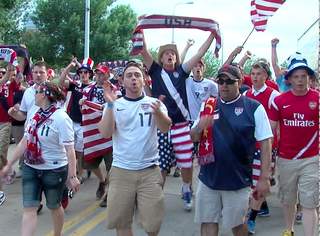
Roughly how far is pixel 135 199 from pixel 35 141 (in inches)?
48.9

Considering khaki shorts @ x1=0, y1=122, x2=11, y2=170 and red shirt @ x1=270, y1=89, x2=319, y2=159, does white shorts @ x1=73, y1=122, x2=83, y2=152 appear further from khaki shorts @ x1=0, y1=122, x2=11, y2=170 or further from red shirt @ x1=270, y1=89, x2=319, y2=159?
red shirt @ x1=270, y1=89, x2=319, y2=159

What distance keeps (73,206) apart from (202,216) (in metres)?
3.27

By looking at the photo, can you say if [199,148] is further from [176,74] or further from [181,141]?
[176,74]

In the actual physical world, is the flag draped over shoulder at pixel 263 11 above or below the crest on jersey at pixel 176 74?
above

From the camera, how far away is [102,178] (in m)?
7.86

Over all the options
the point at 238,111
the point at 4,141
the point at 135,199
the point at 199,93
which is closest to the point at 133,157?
the point at 135,199

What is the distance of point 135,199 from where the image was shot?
4.91 meters

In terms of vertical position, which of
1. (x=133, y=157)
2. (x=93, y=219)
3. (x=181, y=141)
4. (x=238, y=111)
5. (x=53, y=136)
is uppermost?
(x=238, y=111)

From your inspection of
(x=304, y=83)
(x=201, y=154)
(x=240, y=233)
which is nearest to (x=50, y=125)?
(x=201, y=154)

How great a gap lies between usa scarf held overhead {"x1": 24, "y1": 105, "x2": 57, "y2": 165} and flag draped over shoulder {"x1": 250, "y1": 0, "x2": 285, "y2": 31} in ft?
12.5

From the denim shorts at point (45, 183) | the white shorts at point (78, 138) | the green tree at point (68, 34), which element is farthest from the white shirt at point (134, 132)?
the green tree at point (68, 34)

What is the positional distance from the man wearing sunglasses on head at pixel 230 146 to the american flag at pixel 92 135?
325 cm

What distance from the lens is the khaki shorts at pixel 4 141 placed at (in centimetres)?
859

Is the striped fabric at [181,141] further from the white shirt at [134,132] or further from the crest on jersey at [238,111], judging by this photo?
the crest on jersey at [238,111]
